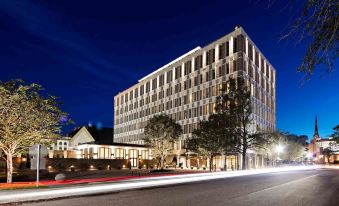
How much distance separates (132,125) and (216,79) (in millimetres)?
42110

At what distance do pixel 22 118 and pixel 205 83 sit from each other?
51623 millimetres

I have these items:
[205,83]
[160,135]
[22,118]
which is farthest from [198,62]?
[22,118]

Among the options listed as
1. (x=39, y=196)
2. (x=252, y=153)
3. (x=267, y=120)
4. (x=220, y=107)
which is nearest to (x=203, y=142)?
(x=220, y=107)

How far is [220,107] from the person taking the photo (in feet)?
167

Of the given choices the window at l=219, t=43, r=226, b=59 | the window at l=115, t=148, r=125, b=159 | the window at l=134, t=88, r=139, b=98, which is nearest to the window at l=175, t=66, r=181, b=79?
the window at l=219, t=43, r=226, b=59

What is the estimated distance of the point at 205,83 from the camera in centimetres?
7106

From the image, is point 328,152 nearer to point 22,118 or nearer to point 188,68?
point 188,68

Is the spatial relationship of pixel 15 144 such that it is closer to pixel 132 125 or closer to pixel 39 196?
pixel 39 196

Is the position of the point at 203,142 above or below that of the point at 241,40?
below

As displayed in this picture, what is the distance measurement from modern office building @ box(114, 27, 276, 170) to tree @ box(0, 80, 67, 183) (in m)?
40.4

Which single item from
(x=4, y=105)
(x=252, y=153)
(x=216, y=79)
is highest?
(x=216, y=79)

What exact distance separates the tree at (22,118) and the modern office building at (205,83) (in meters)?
40.4

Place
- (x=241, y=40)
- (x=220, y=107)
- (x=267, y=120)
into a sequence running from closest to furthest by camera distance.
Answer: (x=220, y=107) < (x=241, y=40) < (x=267, y=120)

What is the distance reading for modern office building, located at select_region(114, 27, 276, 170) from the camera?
64812mm
